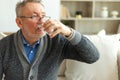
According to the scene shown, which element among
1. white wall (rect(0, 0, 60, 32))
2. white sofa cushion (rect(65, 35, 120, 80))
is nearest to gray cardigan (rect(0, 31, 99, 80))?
white sofa cushion (rect(65, 35, 120, 80))

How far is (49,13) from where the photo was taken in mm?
3189

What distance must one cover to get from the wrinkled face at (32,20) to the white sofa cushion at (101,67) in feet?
2.39

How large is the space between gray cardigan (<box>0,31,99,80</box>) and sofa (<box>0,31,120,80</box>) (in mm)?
543

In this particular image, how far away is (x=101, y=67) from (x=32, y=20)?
2.87ft

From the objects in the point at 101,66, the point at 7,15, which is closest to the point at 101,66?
the point at 101,66

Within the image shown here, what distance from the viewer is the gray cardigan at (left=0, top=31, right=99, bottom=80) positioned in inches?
55.9

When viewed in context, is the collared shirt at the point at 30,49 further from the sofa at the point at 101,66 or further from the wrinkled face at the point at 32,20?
the sofa at the point at 101,66

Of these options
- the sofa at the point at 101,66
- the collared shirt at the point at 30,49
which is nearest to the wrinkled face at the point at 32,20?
the collared shirt at the point at 30,49

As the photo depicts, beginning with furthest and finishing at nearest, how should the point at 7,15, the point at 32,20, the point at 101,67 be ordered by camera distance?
1. the point at 7,15
2. the point at 101,67
3. the point at 32,20

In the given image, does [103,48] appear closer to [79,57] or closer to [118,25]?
[79,57]

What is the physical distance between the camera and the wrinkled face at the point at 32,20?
1.35 meters

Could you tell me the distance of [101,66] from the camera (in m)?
2.00

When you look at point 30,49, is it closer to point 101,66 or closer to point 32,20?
point 32,20

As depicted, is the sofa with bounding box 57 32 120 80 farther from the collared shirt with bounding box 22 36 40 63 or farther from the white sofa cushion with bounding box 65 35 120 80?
the collared shirt with bounding box 22 36 40 63
